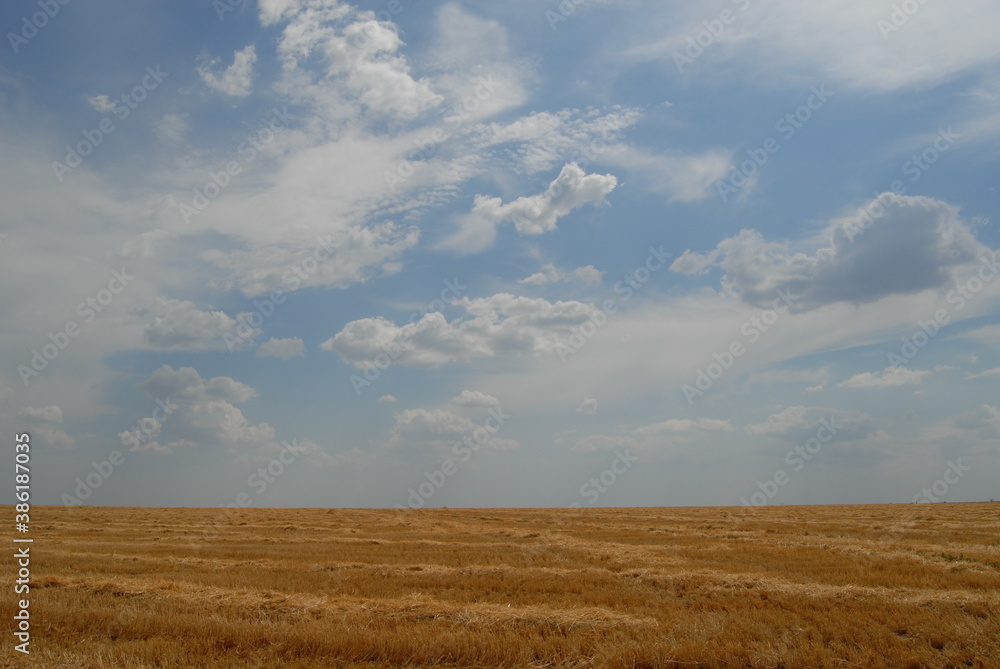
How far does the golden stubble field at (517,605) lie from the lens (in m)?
10.4

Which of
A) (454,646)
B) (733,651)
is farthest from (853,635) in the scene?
(454,646)

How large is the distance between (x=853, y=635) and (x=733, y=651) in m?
2.79

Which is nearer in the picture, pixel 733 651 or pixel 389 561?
pixel 733 651

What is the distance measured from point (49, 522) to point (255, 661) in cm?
4001

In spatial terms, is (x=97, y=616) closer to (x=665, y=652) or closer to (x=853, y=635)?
(x=665, y=652)

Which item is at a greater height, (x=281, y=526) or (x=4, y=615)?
(x=4, y=615)

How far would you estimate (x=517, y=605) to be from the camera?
1442 cm

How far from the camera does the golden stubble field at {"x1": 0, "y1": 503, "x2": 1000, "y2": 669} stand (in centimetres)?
1038

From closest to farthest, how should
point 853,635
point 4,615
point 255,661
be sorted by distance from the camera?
point 255,661
point 853,635
point 4,615

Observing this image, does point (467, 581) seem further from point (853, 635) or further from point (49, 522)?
point (49, 522)

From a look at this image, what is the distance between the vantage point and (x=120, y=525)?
1537 inches

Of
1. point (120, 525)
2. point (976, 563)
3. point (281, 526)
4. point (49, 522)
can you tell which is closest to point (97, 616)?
point (976, 563)

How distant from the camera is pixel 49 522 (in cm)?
4009

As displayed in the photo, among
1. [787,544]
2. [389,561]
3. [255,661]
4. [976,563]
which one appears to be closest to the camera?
[255,661]
